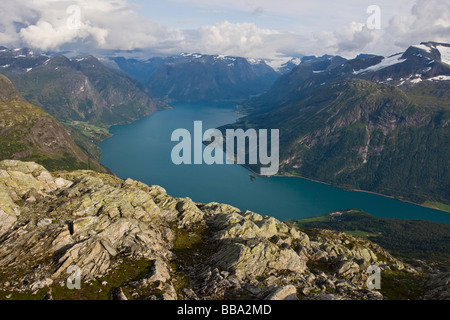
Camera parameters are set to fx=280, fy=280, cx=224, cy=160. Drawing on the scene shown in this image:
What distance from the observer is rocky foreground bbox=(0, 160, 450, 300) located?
3322 centimetres

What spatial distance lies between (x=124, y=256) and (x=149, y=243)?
529 centimetres

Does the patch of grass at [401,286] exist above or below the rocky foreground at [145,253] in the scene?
below

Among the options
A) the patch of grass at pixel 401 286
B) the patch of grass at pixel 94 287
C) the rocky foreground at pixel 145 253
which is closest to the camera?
the patch of grass at pixel 94 287

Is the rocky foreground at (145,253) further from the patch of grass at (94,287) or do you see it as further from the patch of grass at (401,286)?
the patch of grass at (401,286)

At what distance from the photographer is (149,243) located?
43.5 metres

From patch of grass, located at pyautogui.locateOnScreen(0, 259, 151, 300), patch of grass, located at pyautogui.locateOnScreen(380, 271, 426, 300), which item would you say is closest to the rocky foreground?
patch of grass, located at pyautogui.locateOnScreen(0, 259, 151, 300)

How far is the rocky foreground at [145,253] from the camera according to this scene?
3322cm

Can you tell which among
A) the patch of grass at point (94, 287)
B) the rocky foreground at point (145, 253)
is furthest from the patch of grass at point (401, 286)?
the patch of grass at point (94, 287)

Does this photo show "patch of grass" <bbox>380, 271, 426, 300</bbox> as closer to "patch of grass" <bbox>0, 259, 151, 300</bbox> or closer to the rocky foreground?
the rocky foreground
